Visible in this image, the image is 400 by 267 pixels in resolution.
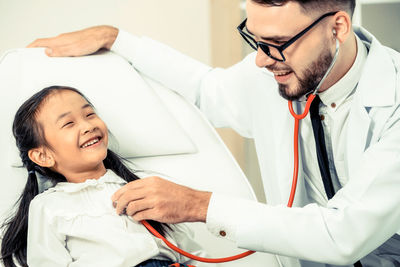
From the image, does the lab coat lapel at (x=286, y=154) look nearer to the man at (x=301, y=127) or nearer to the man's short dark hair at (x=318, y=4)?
the man at (x=301, y=127)

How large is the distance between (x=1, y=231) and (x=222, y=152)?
30.5 inches

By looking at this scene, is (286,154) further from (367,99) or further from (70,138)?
(70,138)

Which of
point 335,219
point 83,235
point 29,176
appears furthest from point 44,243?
point 335,219

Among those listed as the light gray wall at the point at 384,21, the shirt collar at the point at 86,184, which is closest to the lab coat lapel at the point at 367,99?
the shirt collar at the point at 86,184

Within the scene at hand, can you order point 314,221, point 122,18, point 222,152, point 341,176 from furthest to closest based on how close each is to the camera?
point 122,18
point 222,152
point 341,176
point 314,221

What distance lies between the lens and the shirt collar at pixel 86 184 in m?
1.30

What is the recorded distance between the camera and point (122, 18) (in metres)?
2.32

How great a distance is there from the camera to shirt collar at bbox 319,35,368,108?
145cm

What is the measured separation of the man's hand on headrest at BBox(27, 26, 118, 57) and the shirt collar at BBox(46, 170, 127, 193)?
503mm

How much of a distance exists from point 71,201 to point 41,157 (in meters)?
0.18

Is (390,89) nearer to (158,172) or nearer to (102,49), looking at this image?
(158,172)

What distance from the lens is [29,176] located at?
54.4 inches

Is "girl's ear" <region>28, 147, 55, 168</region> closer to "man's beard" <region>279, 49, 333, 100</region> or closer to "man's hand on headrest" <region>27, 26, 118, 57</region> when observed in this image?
"man's hand on headrest" <region>27, 26, 118, 57</region>

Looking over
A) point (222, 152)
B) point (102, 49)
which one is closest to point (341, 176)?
point (222, 152)
